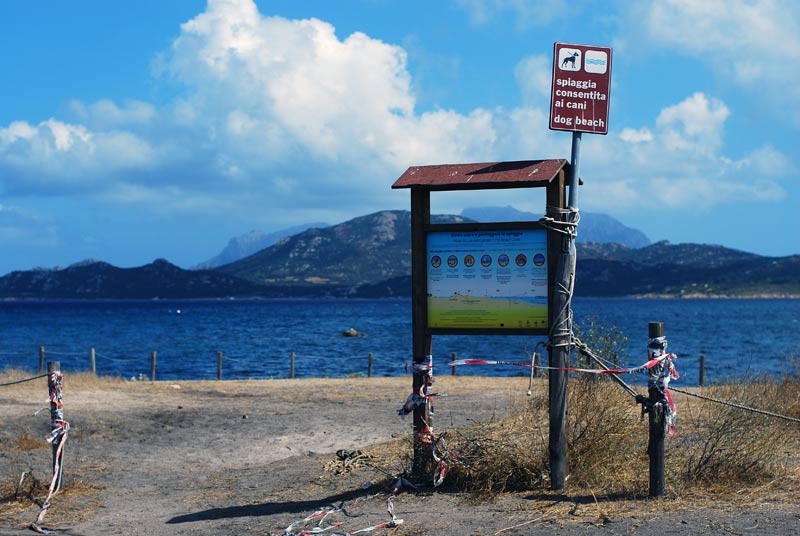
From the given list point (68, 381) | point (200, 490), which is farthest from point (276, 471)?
point (68, 381)

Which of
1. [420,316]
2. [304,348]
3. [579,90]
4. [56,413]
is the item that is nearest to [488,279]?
[420,316]

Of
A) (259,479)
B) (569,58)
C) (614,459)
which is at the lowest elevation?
(259,479)

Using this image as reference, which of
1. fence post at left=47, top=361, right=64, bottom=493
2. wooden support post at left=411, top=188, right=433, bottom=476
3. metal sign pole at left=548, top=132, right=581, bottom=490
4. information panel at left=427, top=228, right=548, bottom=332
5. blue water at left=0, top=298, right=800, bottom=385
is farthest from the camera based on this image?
blue water at left=0, top=298, right=800, bottom=385

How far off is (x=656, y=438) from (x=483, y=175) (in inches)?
119

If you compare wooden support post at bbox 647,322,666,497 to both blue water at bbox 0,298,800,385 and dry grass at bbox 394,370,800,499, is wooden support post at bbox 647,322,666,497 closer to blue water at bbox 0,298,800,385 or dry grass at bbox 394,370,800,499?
dry grass at bbox 394,370,800,499

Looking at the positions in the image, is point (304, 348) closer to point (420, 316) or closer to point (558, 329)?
point (420, 316)

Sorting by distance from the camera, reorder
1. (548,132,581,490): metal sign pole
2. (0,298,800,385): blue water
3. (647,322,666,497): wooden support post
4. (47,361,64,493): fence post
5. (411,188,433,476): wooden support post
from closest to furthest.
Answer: (647,322,666,497): wooden support post < (548,132,581,490): metal sign pole < (411,188,433,476): wooden support post < (47,361,64,493): fence post < (0,298,800,385): blue water

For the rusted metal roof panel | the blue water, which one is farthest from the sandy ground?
the blue water

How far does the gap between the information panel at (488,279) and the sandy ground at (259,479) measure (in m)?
1.72

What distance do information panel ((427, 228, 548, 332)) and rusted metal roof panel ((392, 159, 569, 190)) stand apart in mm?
509

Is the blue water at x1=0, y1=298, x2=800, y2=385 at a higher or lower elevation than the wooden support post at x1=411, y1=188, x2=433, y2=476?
lower

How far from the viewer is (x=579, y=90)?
27.7 ft

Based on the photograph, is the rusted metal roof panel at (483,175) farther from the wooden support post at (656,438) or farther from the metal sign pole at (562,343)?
the wooden support post at (656,438)

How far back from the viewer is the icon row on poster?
8773 millimetres
